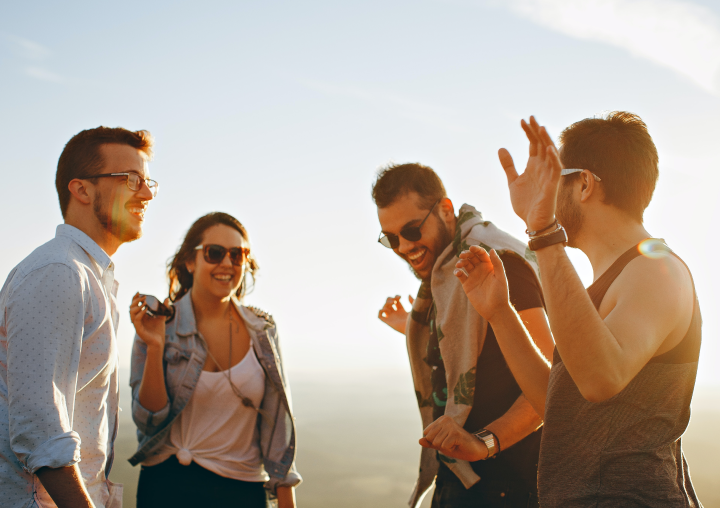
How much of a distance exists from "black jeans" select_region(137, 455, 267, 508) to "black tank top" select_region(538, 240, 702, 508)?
2.41 meters

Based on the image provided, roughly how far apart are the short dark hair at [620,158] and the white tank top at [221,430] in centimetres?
272

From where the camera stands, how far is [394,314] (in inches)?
159

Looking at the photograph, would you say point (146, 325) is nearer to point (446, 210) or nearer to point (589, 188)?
point (446, 210)

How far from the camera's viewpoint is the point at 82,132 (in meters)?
2.71

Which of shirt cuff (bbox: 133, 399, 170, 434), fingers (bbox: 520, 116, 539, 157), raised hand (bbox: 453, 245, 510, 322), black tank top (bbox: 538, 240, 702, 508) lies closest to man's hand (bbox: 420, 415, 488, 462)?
raised hand (bbox: 453, 245, 510, 322)

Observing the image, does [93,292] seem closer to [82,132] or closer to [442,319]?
[82,132]

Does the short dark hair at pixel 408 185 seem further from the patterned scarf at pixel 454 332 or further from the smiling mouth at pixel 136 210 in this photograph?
the smiling mouth at pixel 136 210

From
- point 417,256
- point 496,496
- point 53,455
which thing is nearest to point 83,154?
point 53,455

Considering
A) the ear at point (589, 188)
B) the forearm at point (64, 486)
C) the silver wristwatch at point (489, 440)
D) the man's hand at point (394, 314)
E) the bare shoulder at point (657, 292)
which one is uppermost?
the ear at point (589, 188)

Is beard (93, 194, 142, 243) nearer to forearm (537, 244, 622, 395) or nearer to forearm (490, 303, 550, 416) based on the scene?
forearm (490, 303, 550, 416)

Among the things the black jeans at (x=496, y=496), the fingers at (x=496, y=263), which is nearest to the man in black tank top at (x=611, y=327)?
the fingers at (x=496, y=263)

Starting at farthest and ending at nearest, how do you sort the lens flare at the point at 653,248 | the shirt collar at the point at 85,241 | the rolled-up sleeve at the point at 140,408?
1. the rolled-up sleeve at the point at 140,408
2. the shirt collar at the point at 85,241
3. the lens flare at the point at 653,248

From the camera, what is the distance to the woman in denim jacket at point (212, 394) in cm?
351

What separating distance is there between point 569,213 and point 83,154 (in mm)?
2207
